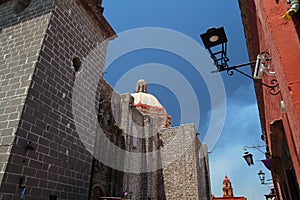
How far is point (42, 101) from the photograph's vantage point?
4863mm

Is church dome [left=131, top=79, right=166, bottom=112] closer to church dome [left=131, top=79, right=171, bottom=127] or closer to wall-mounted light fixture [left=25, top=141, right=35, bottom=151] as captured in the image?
church dome [left=131, top=79, right=171, bottom=127]

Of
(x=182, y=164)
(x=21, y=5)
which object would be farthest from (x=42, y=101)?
(x=182, y=164)

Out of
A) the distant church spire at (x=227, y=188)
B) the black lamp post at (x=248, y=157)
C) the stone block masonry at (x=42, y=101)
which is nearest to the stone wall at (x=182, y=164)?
the black lamp post at (x=248, y=157)

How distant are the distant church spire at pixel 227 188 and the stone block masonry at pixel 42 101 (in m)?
42.6

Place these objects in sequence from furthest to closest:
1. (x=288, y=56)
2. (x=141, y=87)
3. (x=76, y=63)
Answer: (x=141, y=87) → (x=76, y=63) → (x=288, y=56)

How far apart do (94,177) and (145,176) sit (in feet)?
20.3

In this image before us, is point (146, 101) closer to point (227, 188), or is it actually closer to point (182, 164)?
point (182, 164)

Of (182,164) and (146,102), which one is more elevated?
(146,102)

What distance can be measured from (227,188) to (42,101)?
149 feet

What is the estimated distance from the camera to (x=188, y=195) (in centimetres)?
1669

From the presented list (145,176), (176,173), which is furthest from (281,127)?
(176,173)

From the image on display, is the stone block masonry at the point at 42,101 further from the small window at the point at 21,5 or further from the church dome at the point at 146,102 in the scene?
the church dome at the point at 146,102

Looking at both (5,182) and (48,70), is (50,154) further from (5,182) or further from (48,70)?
(48,70)

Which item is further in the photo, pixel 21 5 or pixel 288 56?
pixel 21 5
